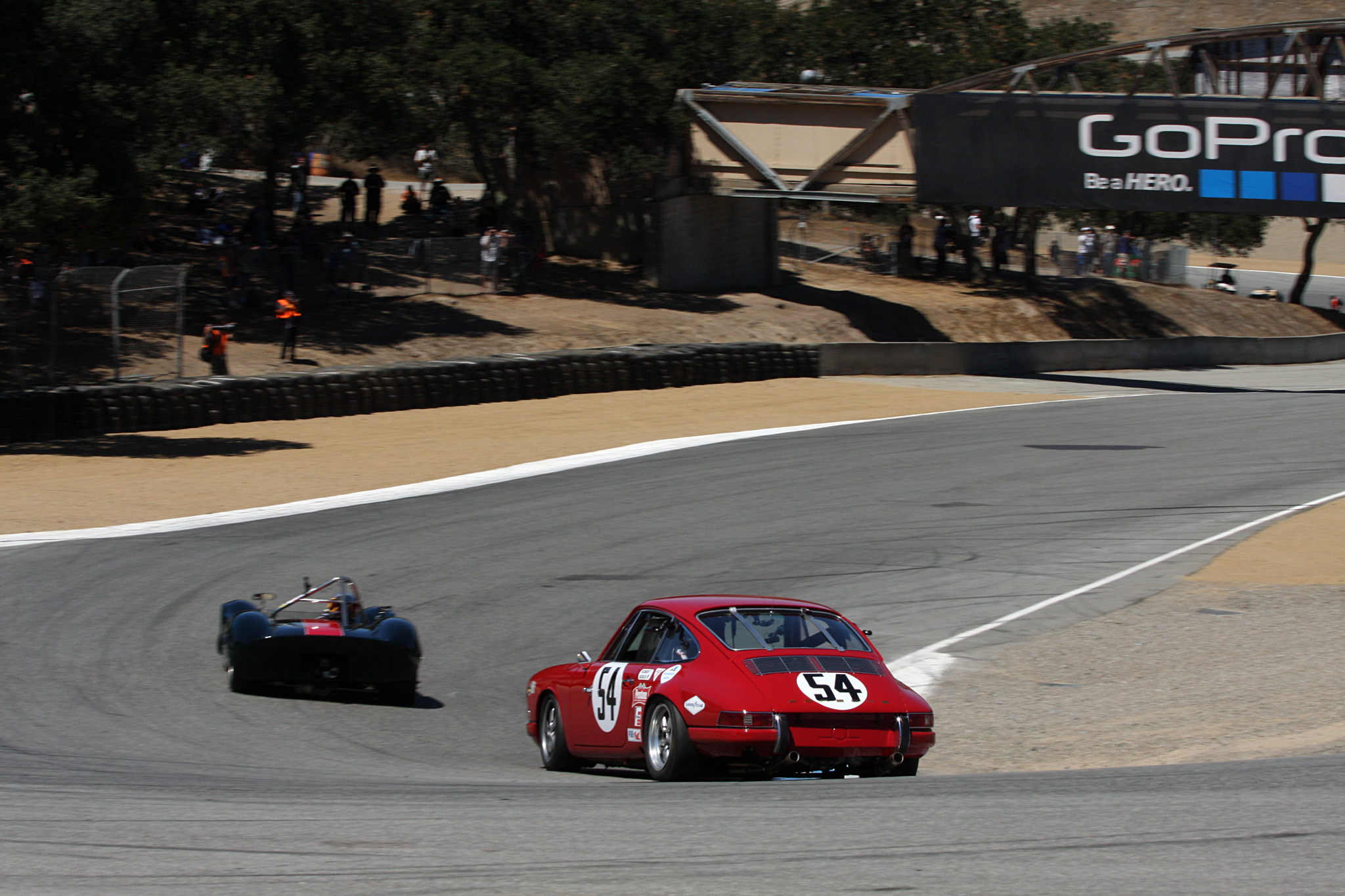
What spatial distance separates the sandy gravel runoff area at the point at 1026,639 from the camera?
8469 mm

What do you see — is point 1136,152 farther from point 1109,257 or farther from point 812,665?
point 812,665

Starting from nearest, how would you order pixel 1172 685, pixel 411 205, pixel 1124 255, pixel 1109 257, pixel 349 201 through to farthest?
1. pixel 1172 685
2. pixel 349 201
3. pixel 411 205
4. pixel 1109 257
5. pixel 1124 255

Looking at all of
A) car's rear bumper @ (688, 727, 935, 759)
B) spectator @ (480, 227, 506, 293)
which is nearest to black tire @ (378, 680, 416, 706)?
car's rear bumper @ (688, 727, 935, 759)

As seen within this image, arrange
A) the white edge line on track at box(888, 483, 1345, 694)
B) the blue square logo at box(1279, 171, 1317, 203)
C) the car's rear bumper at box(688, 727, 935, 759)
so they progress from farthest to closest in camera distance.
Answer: the blue square logo at box(1279, 171, 1317, 203)
the white edge line on track at box(888, 483, 1345, 694)
the car's rear bumper at box(688, 727, 935, 759)

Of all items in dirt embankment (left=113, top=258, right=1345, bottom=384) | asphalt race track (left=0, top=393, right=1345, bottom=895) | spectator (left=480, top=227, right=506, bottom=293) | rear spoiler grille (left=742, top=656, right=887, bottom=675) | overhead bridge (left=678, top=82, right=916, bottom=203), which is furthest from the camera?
overhead bridge (left=678, top=82, right=916, bottom=203)

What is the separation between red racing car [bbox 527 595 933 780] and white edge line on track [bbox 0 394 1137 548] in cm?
938

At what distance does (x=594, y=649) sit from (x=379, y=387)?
15.2m

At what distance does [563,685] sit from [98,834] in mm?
3519

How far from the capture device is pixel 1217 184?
3334 cm

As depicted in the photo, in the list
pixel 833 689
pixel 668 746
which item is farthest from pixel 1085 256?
pixel 668 746

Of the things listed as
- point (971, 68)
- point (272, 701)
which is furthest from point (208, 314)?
point (971, 68)

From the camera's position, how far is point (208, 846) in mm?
5098

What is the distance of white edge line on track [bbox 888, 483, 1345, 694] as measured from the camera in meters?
10.5

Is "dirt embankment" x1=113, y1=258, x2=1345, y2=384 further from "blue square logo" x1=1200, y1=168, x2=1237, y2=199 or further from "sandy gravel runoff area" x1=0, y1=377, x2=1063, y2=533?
"blue square logo" x1=1200, y1=168, x2=1237, y2=199
